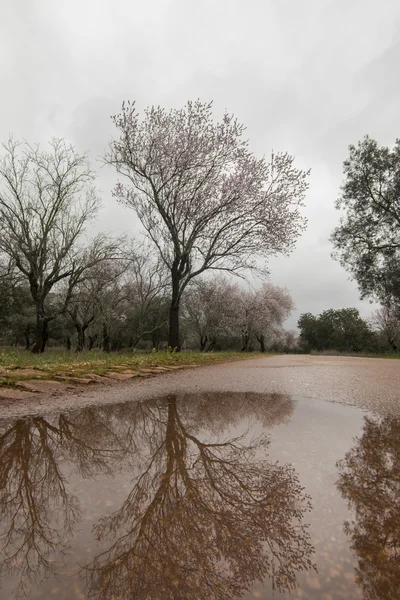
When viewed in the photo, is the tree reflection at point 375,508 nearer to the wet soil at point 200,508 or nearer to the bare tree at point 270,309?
the wet soil at point 200,508

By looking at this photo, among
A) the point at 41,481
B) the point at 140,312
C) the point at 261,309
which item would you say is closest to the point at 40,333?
the point at 140,312

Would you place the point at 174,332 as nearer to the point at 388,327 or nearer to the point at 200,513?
the point at 200,513

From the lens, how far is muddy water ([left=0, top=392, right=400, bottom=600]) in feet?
3.50

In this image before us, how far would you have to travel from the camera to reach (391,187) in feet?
70.2

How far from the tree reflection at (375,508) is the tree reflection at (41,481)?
110 cm

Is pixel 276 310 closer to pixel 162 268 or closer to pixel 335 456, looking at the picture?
pixel 162 268

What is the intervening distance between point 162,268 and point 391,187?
60.2 ft

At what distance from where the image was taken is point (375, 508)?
1517 mm

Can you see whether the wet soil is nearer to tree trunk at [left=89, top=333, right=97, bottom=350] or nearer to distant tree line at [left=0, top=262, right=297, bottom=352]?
distant tree line at [left=0, top=262, right=297, bottom=352]

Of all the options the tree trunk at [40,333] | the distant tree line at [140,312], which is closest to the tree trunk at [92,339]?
the distant tree line at [140,312]

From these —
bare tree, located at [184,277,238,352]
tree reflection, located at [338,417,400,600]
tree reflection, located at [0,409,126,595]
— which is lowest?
tree reflection, located at [0,409,126,595]

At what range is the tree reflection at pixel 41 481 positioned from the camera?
3.98 feet

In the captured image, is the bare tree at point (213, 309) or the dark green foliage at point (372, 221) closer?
the dark green foliage at point (372, 221)

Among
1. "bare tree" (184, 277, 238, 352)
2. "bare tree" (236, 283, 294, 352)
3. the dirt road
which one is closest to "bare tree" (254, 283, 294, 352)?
"bare tree" (236, 283, 294, 352)
